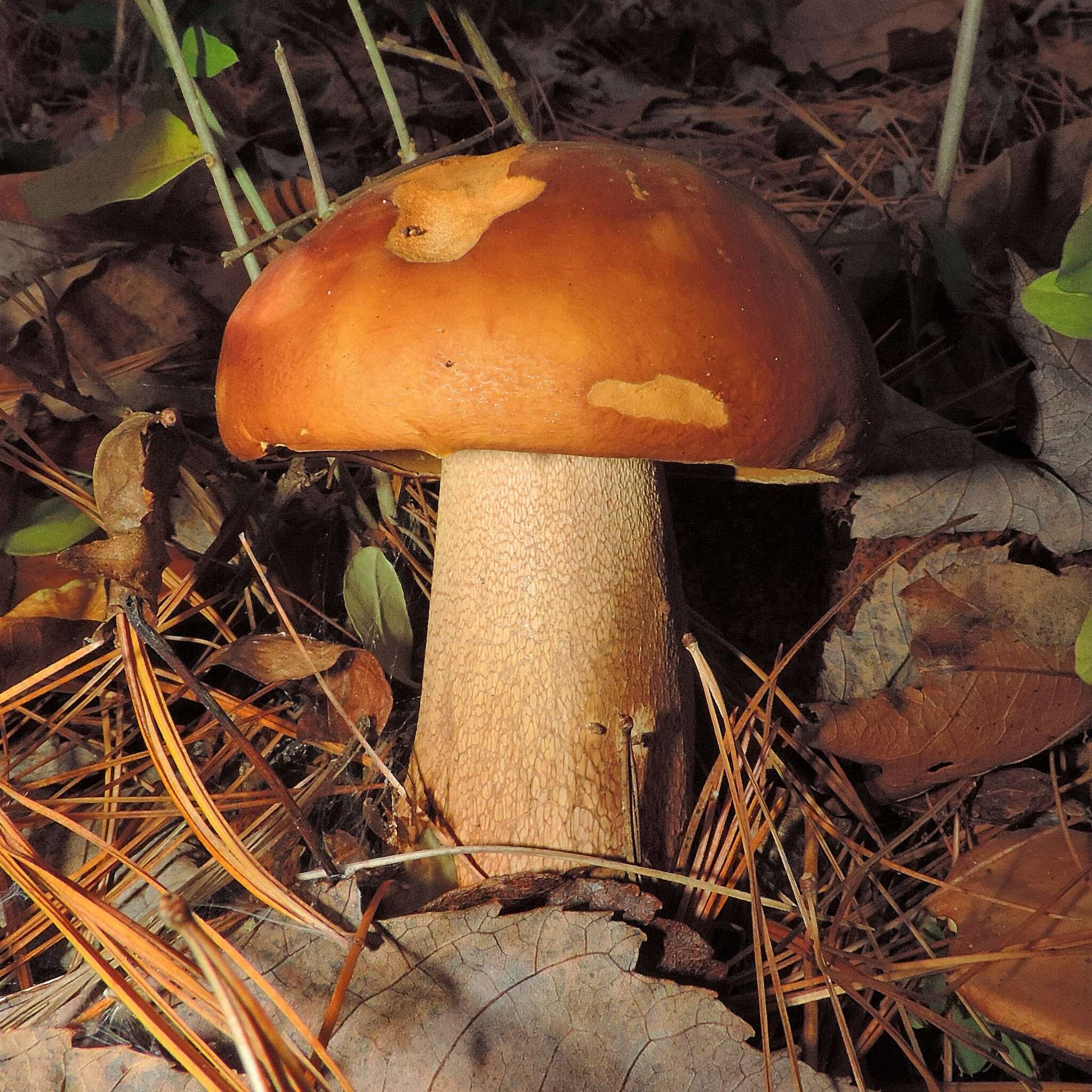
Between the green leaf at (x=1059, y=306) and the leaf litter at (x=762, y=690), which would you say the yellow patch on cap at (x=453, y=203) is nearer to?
the leaf litter at (x=762, y=690)

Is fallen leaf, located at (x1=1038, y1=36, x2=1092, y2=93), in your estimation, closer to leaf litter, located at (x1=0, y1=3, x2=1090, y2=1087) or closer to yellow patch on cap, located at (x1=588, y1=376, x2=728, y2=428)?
leaf litter, located at (x1=0, y1=3, x2=1090, y2=1087)

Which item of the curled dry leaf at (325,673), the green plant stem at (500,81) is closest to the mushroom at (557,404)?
the curled dry leaf at (325,673)

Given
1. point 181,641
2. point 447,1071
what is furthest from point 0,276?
point 447,1071

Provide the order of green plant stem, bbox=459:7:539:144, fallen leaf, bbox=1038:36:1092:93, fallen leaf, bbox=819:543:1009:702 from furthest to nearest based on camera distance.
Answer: fallen leaf, bbox=1038:36:1092:93 < green plant stem, bbox=459:7:539:144 < fallen leaf, bbox=819:543:1009:702

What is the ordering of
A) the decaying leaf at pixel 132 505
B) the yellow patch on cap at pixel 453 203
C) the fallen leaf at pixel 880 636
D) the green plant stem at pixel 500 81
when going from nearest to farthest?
1. the yellow patch on cap at pixel 453 203
2. the decaying leaf at pixel 132 505
3. the fallen leaf at pixel 880 636
4. the green plant stem at pixel 500 81

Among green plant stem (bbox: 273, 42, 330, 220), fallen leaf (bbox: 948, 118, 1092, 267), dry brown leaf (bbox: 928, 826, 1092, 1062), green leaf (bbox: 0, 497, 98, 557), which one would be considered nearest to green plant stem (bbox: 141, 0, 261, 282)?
green plant stem (bbox: 273, 42, 330, 220)

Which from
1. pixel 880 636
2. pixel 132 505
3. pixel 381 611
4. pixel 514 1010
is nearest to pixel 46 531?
pixel 132 505
